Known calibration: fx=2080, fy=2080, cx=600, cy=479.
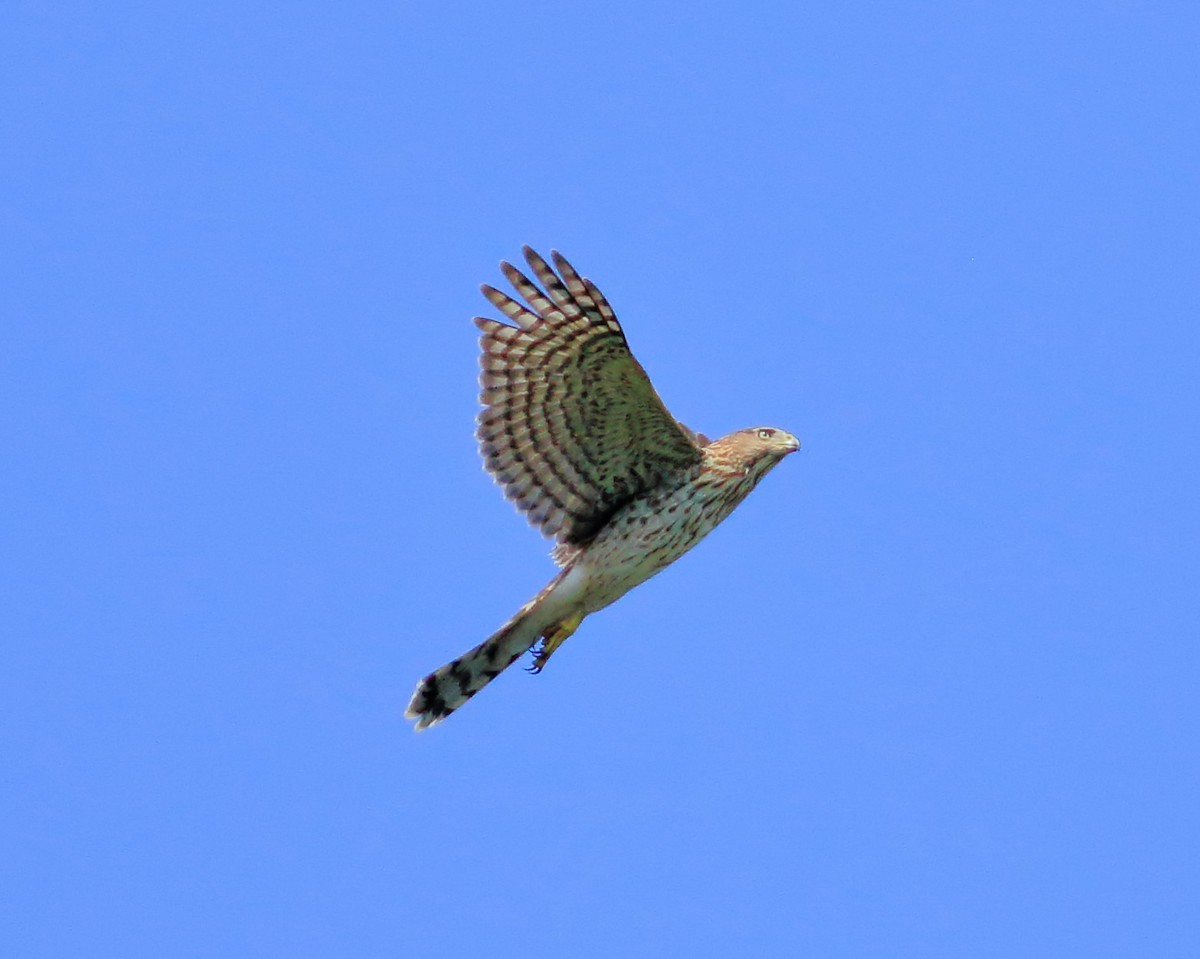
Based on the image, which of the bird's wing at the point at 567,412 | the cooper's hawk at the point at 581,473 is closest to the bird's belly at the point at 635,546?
the cooper's hawk at the point at 581,473

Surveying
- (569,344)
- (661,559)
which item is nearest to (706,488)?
(661,559)

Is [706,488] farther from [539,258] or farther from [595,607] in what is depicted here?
[539,258]

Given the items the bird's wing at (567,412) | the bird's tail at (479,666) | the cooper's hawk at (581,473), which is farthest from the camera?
the bird's tail at (479,666)

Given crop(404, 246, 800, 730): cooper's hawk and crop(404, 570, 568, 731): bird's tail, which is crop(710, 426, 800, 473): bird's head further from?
crop(404, 570, 568, 731): bird's tail

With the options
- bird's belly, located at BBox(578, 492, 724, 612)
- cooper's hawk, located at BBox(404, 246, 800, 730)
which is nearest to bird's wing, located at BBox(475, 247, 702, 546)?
cooper's hawk, located at BBox(404, 246, 800, 730)

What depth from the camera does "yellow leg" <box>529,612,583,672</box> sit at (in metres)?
12.2

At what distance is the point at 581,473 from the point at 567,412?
1.57ft

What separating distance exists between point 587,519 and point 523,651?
0.87 m

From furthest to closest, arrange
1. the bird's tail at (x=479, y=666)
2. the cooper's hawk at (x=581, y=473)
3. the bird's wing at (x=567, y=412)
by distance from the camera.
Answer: the bird's tail at (x=479, y=666) → the cooper's hawk at (x=581, y=473) → the bird's wing at (x=567, y=412)

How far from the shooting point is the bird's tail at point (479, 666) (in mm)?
12078

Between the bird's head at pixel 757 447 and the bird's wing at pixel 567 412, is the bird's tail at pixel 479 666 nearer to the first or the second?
the bird's wing at pixel 567 412

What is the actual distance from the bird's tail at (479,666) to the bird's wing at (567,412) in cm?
53

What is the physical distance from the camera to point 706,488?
12.2 meters

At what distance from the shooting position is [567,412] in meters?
11.9
